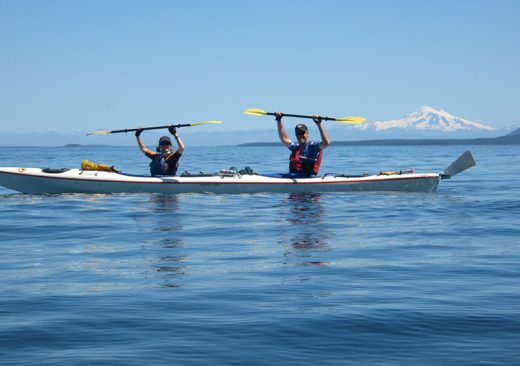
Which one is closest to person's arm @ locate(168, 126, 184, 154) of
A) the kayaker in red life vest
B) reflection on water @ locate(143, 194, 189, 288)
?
reflection on water @ locate(143, 194, 189, 288)

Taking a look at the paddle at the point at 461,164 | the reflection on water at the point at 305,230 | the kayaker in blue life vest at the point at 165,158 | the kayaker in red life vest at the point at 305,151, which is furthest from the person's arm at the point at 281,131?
the paddle at the point at 461,164

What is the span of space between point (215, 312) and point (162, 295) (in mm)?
921

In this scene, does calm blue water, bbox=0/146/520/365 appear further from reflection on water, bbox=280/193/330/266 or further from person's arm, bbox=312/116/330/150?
person's arm, bbox=312/116/330/150

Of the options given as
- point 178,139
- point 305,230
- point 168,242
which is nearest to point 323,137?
point 178,139

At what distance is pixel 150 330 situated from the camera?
21.3 feet

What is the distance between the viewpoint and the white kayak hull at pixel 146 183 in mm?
20125

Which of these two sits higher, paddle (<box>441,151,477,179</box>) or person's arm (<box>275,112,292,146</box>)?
person's arm (<box>275,112,292,146</box>)

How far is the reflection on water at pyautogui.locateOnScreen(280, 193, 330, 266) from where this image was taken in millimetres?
10751

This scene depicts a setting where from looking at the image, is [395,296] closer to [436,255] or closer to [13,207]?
[436,255]

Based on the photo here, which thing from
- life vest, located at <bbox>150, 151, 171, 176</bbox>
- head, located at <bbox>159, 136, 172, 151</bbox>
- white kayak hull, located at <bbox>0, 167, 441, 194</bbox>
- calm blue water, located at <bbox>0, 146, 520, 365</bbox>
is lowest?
calm blue water, located at <bbox>0, 146, 520, 365</bbox>

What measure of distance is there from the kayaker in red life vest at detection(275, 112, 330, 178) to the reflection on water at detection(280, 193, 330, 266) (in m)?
0.80

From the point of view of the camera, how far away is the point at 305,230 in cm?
1359

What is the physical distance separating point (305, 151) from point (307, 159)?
260 mm

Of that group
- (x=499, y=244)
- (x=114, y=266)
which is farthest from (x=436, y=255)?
(x=114, y=266)
